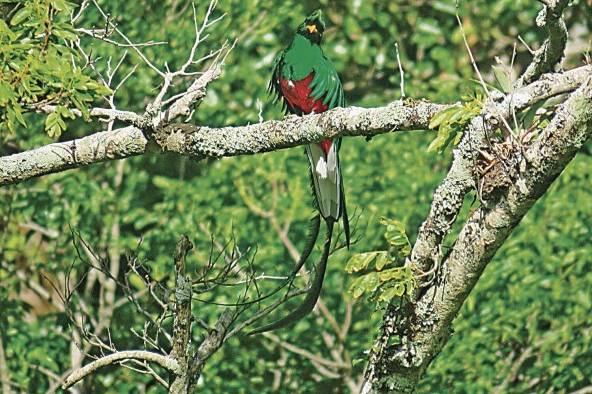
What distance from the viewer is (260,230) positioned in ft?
20.2

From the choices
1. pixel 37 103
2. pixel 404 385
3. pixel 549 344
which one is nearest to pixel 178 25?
pixel 549 344

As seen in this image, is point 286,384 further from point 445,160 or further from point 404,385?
point 404,385

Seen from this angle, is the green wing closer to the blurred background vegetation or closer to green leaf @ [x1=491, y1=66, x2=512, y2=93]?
green leaf @ [x1=491, y1=66, x2=512, y2=93]

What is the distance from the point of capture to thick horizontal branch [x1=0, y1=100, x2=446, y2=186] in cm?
337

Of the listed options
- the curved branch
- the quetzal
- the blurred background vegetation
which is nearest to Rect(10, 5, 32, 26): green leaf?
the curved branch

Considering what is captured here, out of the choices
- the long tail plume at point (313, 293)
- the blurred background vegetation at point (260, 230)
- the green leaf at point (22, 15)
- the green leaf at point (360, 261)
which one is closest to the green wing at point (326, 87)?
the long tail plume at point (313, 293)

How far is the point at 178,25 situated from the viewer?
21.1 ft

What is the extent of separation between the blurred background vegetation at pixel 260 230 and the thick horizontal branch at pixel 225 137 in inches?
77.8

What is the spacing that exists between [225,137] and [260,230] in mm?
2559

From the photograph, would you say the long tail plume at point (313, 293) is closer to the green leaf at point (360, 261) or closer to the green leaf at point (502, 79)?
the green leaf at point (360, 261)

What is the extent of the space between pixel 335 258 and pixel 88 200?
4.30 ft

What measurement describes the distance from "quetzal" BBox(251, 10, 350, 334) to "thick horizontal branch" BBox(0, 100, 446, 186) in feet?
1.37

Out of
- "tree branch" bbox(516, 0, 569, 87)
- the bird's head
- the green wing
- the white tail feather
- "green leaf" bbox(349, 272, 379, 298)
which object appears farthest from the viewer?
the bird's head

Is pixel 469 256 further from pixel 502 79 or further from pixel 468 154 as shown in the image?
pixel 502 79
